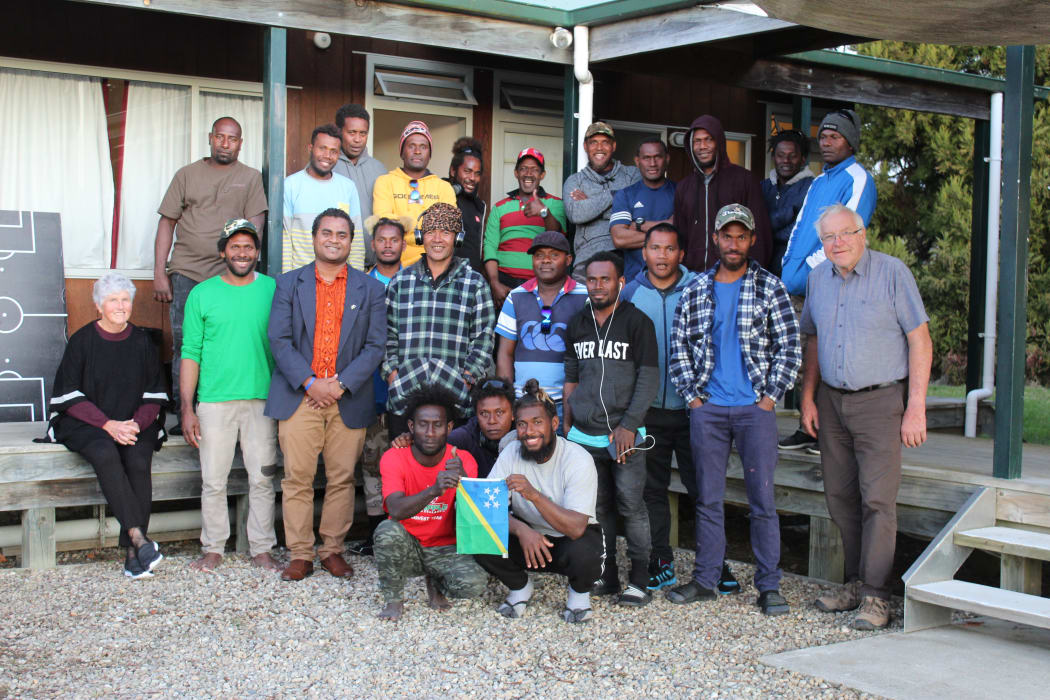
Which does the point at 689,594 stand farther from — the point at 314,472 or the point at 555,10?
the point at 555,10

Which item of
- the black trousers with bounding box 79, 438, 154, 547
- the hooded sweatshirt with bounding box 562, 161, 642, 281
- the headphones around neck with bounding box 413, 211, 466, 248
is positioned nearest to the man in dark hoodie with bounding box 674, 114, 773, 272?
the hooded sweatshirt with bounding box 562, 161, 642, 281

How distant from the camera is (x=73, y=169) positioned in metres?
7.94

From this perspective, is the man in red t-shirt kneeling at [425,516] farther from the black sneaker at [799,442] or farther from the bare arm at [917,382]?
the black sneaker at [799,442]

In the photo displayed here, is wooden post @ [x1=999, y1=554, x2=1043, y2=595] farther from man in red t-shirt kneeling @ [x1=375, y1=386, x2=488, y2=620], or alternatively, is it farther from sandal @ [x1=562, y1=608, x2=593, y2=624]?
man in red t-shirt kneeling @ [x1=375, y1=386, x2=488, y2=620]

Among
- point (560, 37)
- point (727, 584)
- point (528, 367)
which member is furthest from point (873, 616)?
point (560, 37)

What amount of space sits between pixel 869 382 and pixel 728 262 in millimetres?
875

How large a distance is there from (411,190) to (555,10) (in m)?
1.77

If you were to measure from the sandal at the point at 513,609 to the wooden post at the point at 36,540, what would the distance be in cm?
268

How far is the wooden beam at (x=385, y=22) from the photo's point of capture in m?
6.42

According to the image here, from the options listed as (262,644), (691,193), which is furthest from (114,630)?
(691,193)

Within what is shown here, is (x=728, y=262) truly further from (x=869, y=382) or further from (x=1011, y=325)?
(x=1011, y=325)

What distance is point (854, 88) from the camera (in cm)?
898

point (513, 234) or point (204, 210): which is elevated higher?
point (204, 210)

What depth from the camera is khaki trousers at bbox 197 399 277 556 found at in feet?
19.0
